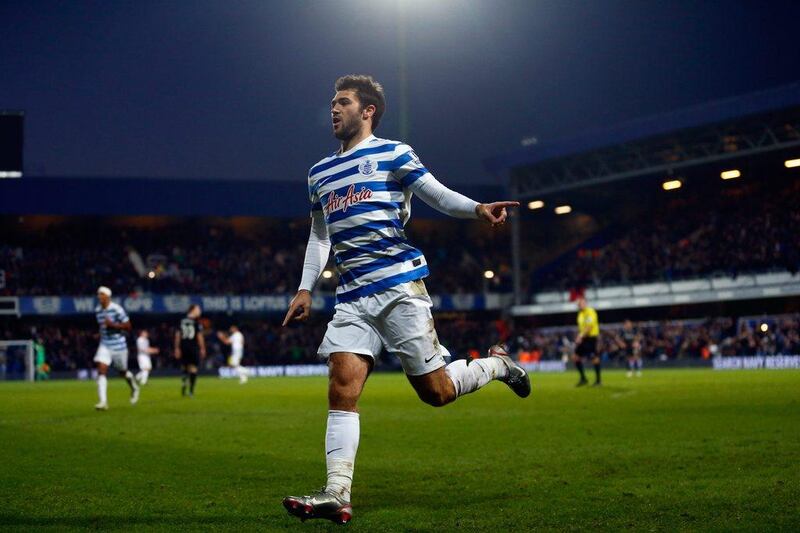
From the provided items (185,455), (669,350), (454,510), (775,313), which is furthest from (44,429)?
(775,313)

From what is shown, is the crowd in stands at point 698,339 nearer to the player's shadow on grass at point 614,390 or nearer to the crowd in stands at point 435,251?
the crowd in stands at point 435,251

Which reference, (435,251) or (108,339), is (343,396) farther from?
(435,251)

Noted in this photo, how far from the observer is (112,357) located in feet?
63.9

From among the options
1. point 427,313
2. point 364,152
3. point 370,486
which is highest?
point 364,152

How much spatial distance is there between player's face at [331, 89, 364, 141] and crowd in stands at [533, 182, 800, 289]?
143 feet

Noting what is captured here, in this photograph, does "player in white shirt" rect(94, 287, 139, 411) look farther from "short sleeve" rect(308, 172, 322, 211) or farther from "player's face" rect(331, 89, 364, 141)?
"player's face" rect(331, 89, 364, 141)

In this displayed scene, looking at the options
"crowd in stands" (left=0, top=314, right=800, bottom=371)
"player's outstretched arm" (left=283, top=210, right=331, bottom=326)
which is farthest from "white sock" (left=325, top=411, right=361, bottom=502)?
"crowd in stands" (left=0, top=314, right=800, bottom=371)

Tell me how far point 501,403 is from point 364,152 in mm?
13117

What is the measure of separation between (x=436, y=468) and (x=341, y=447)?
3.07 metres

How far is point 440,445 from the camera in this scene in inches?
437

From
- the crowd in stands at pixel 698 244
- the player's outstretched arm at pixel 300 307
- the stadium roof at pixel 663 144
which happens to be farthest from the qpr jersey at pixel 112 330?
the crowd in stands at pixel 698 244

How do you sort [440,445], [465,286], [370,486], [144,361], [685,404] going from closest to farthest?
[370,486], [440,445], [685,404], [144,361], [465,286]

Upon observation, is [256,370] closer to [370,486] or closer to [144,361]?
[144,361]

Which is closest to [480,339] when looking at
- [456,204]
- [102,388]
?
[102,388]
